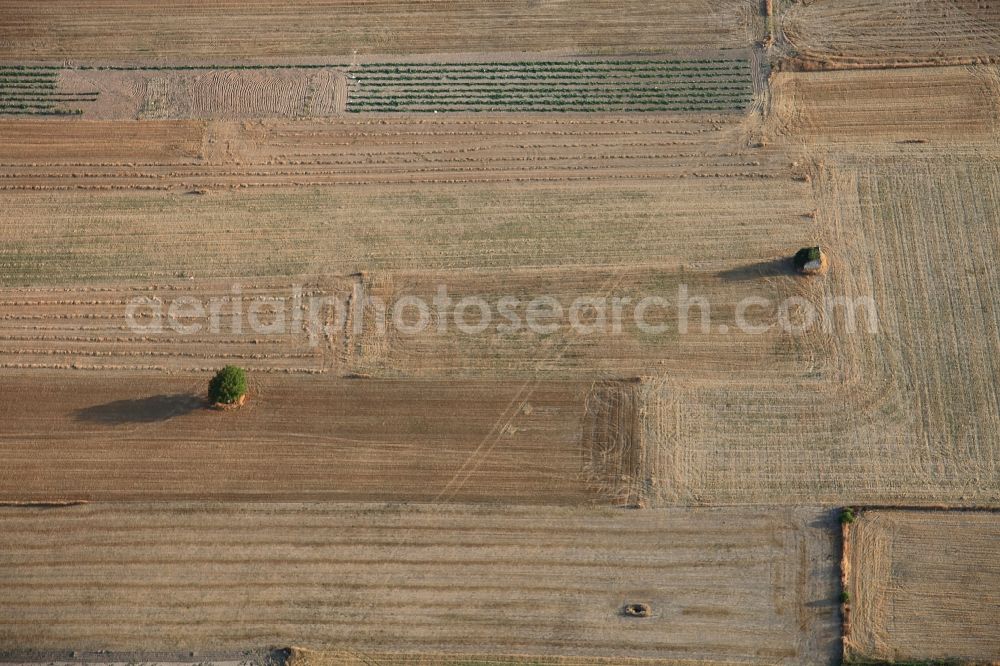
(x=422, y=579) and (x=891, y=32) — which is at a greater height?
(x=891, y=32)

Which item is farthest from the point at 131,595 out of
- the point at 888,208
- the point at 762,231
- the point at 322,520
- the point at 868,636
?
the point at 888,208

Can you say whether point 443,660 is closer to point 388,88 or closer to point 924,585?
point 924,585

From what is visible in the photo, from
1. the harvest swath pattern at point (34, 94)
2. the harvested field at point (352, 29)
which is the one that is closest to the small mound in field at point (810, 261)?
the harvested field at point (352, 29)

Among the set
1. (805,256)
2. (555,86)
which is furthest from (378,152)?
(805,256)

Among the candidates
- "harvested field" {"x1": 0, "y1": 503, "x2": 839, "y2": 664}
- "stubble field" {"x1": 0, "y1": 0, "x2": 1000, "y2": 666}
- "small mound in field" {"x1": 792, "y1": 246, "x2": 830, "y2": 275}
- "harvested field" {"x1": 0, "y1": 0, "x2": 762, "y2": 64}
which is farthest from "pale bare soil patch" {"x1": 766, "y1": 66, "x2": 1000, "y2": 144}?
"harvested field" {"x1": 0, "y1": 503, "x2": 839, "y2": 664}

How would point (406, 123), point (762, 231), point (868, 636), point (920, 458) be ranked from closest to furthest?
point (868, 636) < point (920, 458) < point (762, 231) < point (406, 123)

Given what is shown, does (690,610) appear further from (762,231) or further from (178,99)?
(178,99)
